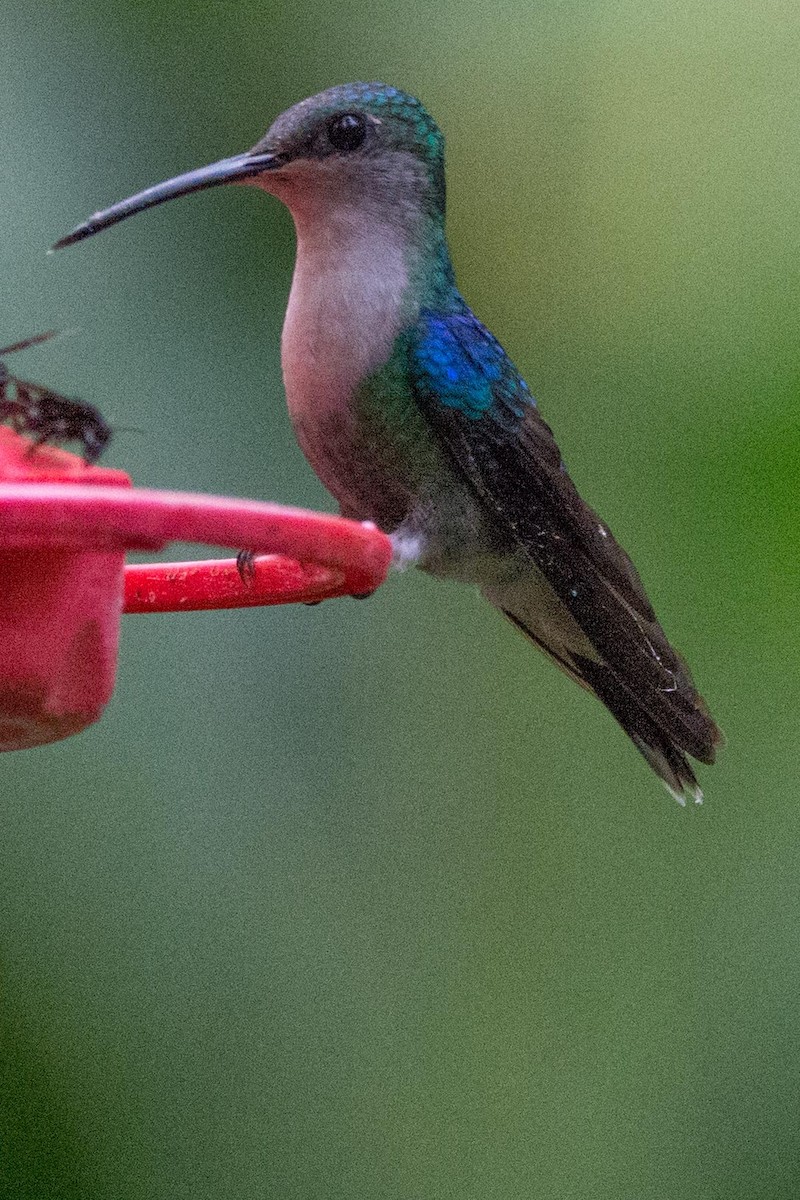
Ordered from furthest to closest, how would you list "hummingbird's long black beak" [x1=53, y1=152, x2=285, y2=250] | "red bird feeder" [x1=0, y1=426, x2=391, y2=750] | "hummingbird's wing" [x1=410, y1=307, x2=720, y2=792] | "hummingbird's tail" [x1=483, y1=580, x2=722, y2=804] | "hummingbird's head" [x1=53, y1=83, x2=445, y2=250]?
"hummingbird's tail" [x1=483, y1=580, x2=722, y2=804], "hummingbird's wing" [x1=410, y1=307, x2=720, y2=792], "hummingbird's head" [x1=53, y1=83, x2=445, y2=250], "hummingbird's long black beak" [x1=53, y1=152, x2=285, y2=250], "red bird feeder" [x1=0, y1=426, x2=391, y2=750]

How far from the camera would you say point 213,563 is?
1.95 metres

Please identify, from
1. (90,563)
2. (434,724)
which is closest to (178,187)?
(90,563)

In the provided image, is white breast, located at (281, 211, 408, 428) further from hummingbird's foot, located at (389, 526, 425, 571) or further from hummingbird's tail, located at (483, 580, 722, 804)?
hummingbird's tail, located at (483, 580, 722, 804)

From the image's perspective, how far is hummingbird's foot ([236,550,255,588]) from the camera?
1.92 metres

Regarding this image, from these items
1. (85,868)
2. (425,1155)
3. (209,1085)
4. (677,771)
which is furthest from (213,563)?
(425,1155)

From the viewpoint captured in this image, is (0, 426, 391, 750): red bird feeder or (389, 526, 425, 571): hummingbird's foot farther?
(389, 526, 425, 571): hummingbird's foot

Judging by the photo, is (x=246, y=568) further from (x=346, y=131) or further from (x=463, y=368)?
(x=346, y=131)

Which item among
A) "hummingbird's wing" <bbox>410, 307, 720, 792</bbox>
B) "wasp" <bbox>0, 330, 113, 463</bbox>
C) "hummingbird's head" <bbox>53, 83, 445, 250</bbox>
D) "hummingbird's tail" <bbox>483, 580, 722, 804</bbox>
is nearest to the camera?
"wasp" <bbox>0, 330, 113, 463</bbox>

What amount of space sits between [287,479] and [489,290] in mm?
646

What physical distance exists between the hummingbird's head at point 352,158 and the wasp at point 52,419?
0.72 m

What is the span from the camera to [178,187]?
208 centimetres

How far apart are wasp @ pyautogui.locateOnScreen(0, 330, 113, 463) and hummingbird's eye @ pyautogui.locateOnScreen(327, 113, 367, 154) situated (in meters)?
1.04

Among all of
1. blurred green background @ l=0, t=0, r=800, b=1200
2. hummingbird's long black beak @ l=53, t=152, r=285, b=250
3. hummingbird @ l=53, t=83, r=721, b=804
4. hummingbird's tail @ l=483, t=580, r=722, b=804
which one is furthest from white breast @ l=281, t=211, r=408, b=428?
blurred green background @ l=0, t=0, r=800, b=1200

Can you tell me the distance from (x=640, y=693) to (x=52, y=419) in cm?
139
